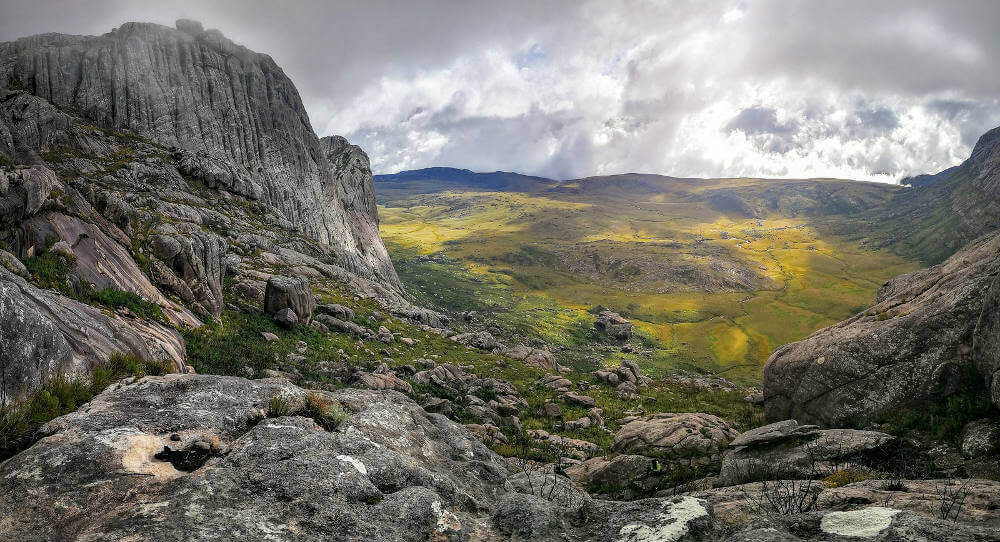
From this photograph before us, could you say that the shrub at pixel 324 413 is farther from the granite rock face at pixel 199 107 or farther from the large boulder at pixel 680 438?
the granite rock face at pixel 199 107

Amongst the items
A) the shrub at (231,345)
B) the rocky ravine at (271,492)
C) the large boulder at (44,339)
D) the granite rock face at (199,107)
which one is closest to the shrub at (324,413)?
the rocky ravine at (271,492)

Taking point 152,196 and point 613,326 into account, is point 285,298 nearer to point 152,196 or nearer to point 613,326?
point 152,196

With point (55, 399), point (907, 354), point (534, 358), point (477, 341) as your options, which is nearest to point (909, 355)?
point (907, 354)

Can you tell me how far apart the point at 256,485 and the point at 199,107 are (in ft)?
380

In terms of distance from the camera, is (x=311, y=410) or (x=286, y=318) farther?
(x=286, y=318)

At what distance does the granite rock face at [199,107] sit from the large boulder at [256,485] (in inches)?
3516

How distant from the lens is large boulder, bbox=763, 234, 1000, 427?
54.1 ft

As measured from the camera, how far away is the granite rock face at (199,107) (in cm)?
8200

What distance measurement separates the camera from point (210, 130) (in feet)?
308

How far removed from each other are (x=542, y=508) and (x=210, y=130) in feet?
372

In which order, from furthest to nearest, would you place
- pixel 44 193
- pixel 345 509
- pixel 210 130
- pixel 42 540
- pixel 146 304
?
pixel 210 130 < pixel 146 304 < pixel 44 193 < pixel 345 509 < pixel 42 540

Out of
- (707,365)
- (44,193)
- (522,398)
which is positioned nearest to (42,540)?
(44,193)

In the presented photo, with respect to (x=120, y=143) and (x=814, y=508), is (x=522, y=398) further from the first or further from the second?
(x=120, y=143)

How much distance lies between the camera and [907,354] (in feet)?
61.9
